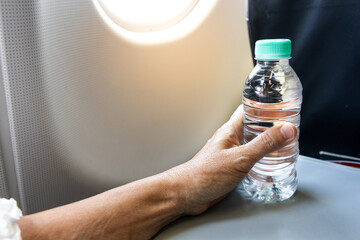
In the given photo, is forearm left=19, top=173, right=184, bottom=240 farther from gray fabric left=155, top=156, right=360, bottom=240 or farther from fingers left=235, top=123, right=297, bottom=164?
fingers left=235, top=123, right=297, bottom=164

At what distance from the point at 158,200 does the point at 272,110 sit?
546 millimetres

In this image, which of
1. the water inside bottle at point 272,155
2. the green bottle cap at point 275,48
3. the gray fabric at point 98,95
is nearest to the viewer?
the green bottle cap at point 275,48

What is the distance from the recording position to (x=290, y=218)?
0.81 meters

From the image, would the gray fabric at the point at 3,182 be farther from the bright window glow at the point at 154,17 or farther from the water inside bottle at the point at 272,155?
the water inside bottle at the point at 272,155

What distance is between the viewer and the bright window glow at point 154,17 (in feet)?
3.51

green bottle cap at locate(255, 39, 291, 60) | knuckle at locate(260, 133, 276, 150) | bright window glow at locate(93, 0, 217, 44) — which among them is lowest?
knuckle at locate(260, 133, 276, 150)

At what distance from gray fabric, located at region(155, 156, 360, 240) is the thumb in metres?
0.16

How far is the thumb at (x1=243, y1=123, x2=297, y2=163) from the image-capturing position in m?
0.82

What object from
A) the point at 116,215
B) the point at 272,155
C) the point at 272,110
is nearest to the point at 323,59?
the point at 272,110

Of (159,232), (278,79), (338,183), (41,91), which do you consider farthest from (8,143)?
(338,183)

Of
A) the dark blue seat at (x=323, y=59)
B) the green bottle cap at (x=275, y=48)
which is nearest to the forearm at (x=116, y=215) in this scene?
the green bottle cap at (x=275, y=48)

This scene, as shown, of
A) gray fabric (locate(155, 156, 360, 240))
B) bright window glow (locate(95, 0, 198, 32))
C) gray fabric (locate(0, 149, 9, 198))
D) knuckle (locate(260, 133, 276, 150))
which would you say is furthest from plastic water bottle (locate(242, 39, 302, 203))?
gray fabric (locate(0, 149, 9, 198))

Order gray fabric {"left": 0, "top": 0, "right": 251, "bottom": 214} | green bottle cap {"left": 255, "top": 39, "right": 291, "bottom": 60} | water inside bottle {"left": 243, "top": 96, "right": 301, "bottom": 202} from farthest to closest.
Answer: water inside bottle {"left": 243, "top": 96, "right": 301, "bottom": 202} → gray fabric {"left": 0, "top": 0, "right": 251, "bottom": 214} → green bottle cap {"left": 255, "top": 39, "right": 291, "bottom": 60}

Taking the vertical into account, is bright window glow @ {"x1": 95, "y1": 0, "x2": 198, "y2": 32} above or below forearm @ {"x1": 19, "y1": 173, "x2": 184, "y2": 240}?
above
